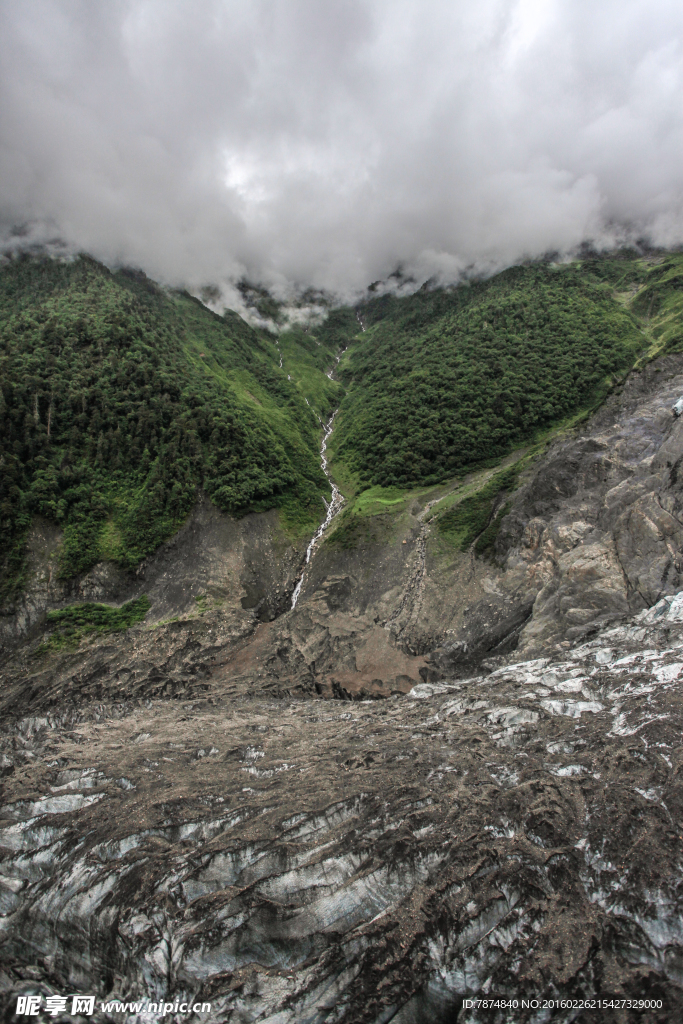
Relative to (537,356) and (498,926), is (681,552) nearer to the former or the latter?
(498,926)

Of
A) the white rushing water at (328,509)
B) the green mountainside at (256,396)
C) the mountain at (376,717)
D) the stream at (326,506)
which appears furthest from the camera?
the green mountainside at (256,396)

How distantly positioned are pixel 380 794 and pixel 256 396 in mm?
90431

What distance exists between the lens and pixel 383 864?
62.2 ft

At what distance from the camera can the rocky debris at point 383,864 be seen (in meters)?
16.0

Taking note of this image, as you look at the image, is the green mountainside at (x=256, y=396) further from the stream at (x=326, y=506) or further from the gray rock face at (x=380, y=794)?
the gray rock face at (x=380, y=794)

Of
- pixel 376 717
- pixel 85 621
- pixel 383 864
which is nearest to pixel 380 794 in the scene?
pixel 383 864

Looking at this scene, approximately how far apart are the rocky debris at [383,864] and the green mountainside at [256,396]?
30.2 meters

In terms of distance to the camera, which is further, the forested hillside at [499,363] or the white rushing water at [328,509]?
the forested hillside at [499,363]

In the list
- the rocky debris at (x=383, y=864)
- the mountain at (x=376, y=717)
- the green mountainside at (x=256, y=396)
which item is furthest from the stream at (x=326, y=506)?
the rocky debris at (x=383, y=864)

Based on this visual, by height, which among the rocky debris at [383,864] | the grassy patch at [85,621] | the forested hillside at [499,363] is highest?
the forested hillside at [499,363]

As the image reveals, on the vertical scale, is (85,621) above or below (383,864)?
above

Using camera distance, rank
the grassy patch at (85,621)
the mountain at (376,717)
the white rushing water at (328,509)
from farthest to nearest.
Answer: the white rushing water at (328,509) < the grassy patch at (85,621) < the mountain at (376,717)

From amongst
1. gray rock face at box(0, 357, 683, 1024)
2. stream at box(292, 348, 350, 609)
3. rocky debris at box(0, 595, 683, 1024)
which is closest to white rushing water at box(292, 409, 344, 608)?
stream at box(292, 348, 350, 609)

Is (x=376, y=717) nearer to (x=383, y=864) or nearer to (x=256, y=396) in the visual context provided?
(x=383, y=864)
